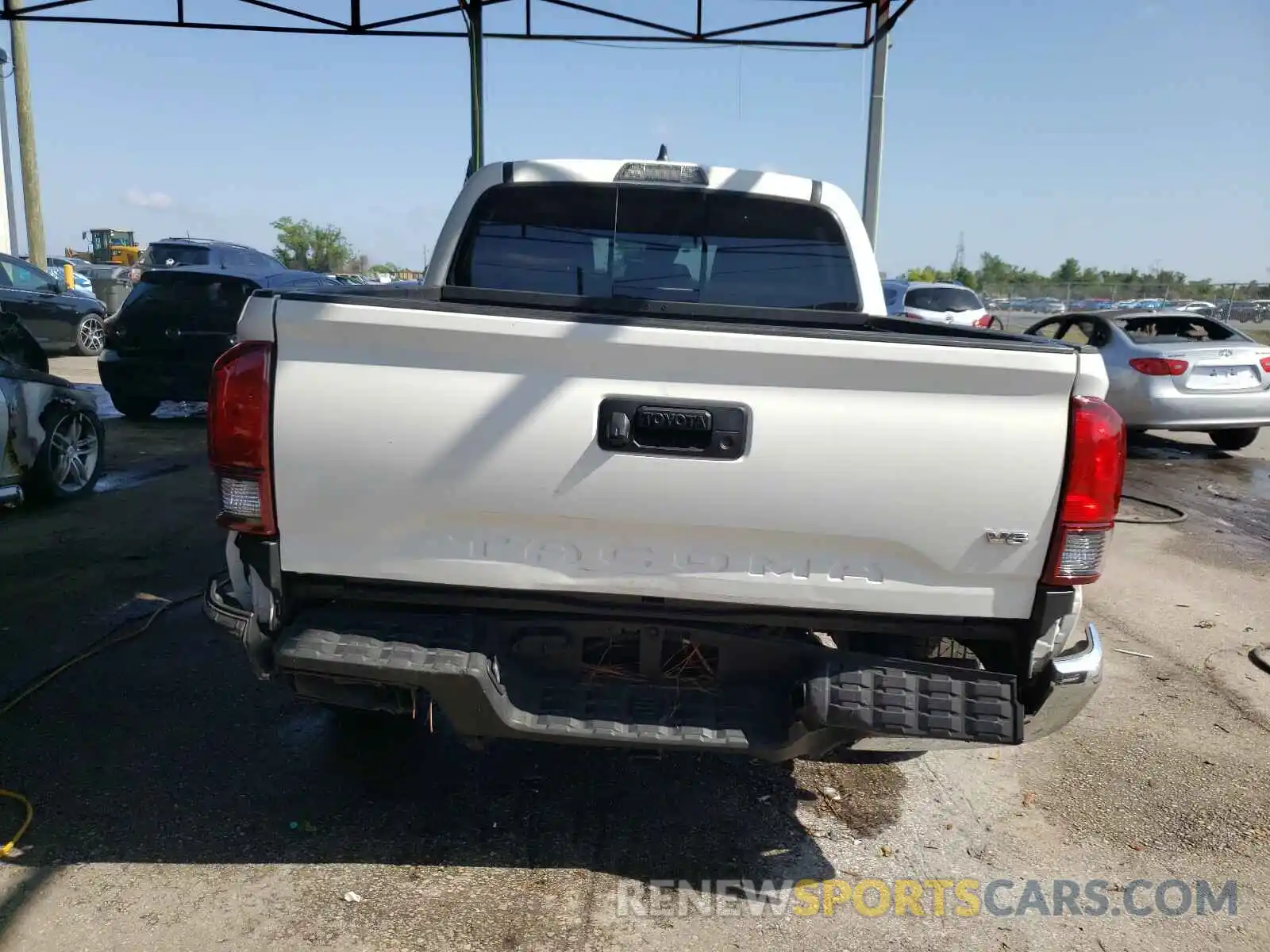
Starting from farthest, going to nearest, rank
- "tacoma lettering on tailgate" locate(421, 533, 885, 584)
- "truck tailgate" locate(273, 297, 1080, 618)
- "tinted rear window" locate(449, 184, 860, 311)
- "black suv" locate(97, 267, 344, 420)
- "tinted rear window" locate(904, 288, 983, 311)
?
"tinted rear window" locate(904, 288, 983, 311) → "black suv" locate(97, 267, 344, 420) → "tinted rear window" locate(449, 184, 860, 311) → "tacoma lettering on tailgate" locate(421, 533, 885, 584) → "truck tailgate" locate(273, 297, 1080, 618)

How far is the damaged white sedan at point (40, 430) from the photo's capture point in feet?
21.8

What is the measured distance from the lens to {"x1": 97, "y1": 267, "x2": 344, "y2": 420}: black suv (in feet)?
33.7

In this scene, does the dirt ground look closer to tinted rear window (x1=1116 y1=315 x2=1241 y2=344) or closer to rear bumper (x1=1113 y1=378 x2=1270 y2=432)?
rear bumper (x1=1113 y1=378 x2=1270 y2=432)

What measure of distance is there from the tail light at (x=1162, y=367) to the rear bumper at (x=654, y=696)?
28.0ft

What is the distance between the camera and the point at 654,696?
2707mm

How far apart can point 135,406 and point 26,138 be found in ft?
43.3

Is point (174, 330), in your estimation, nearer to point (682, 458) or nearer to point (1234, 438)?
point (682, 458)

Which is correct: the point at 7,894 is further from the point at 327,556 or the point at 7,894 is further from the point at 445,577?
the point at 445,577

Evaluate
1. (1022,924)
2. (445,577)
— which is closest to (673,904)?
(1022,924)

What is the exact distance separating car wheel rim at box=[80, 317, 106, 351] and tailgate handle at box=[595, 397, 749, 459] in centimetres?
1718

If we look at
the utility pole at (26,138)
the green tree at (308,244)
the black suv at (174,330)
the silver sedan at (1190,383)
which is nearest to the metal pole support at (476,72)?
the black suv at (174,330)

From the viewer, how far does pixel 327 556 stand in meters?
2.62

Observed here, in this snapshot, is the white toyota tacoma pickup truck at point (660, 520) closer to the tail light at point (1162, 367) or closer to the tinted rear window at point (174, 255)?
the tail light at point (1162, 367)

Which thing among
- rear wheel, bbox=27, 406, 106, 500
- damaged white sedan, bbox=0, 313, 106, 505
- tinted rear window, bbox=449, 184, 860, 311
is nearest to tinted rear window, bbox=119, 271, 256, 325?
damaged white sedan, bbox=0, 313, 106, 505
